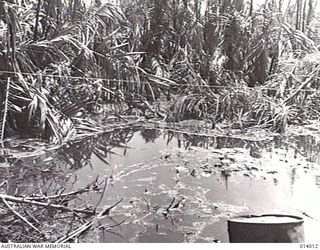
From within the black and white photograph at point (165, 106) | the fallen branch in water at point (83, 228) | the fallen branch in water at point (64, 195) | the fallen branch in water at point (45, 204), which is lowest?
the fallen branch in water at point (83, 228)

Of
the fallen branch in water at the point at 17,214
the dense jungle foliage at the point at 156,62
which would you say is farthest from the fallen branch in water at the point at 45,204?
the dense jungle foliage at the point at 156,62

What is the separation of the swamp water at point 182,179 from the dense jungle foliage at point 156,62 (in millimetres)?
65

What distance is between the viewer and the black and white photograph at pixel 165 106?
1.10 metres

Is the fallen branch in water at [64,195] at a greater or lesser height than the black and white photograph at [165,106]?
lesser

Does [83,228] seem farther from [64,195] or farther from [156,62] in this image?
[156,62]

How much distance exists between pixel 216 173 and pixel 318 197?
0.24m

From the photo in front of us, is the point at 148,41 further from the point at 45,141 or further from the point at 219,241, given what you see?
the point at 219,241

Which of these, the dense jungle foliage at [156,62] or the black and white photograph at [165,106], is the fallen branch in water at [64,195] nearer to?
the black and white photograph at [165,106]

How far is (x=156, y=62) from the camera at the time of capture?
120 cm

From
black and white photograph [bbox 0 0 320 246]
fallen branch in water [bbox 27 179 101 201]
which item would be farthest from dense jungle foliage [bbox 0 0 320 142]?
fallen branch in water [bbox 27 179 101 201]

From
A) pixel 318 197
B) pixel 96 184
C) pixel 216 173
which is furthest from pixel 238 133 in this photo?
pixel 96 184

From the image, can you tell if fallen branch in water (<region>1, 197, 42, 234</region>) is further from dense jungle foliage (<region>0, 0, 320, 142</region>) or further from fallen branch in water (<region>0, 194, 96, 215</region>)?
dense jungle foliage (<region>0, 0, 320, 142</region>)

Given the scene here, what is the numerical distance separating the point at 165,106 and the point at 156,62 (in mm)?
110

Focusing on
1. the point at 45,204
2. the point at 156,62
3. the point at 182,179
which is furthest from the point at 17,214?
the point at 156,62
